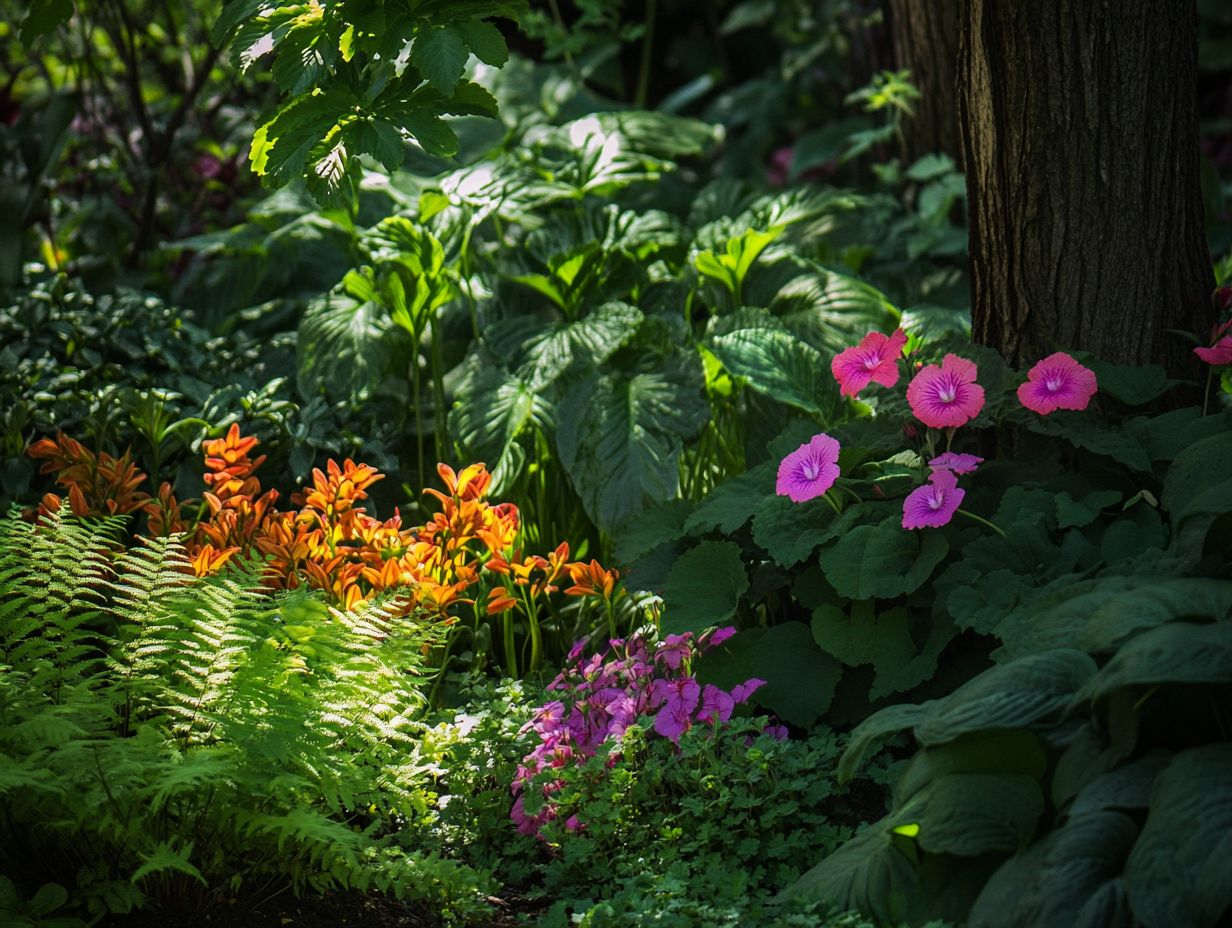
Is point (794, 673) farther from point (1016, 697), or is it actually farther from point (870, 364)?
point (1016, 697)

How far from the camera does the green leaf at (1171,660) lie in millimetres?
1652

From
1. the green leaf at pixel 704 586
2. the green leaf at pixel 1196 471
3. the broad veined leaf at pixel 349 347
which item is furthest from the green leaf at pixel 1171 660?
the broad veined leaf at pixel 349 347

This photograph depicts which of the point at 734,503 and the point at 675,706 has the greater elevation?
the point at 734,503

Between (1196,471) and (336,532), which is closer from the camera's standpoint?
(1196,471)

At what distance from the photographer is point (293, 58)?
7.45ft

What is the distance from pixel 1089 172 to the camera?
2.85 m

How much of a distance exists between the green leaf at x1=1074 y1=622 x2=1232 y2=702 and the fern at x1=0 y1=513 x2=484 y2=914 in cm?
104

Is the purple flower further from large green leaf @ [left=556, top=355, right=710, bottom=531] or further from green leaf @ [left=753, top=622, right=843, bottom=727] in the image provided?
large green leaf @ [left=556, top=355, right=710, bottom=531]

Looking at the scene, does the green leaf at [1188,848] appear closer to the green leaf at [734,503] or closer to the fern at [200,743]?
the fern at [200,743]

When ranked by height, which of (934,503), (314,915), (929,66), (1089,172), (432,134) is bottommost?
(314,915)

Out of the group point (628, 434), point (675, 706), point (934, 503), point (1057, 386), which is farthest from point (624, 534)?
point (1057, 386)

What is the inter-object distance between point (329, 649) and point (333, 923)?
1.51 ft

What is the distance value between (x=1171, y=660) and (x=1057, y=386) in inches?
42.5

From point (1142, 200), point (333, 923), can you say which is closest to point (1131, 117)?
point (1142, 200)
